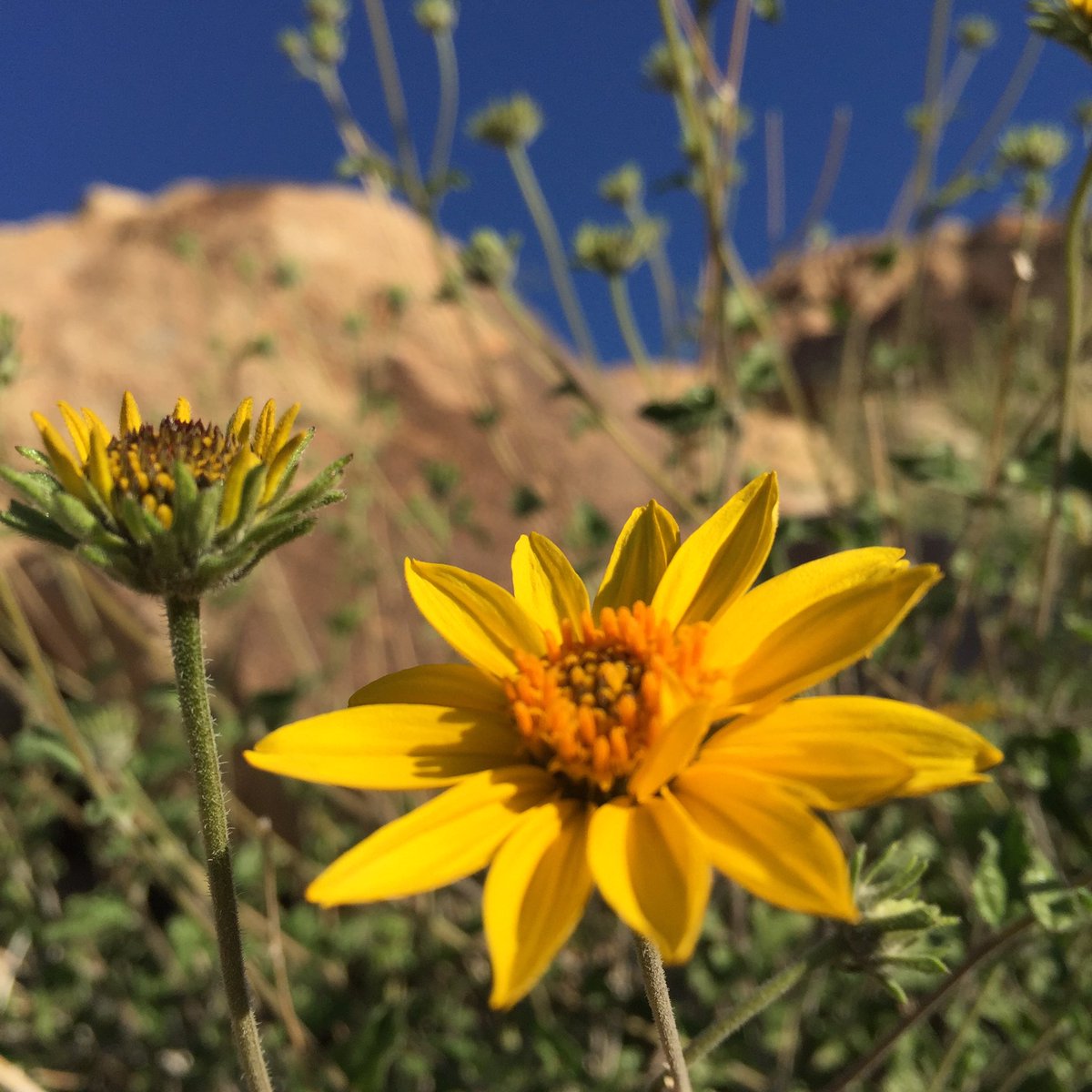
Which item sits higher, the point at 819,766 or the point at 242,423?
the point at 242,423

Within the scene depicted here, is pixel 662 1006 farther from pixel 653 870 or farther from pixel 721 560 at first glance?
pixel 721 560

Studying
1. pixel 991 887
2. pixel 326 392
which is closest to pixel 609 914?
pixel 991 887

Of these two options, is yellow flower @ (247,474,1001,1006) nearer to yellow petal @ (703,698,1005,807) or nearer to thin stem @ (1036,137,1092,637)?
yellow petal @ (703,698,1005,807)

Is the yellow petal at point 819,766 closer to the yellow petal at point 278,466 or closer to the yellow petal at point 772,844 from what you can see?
the yellow petal at point 772,844


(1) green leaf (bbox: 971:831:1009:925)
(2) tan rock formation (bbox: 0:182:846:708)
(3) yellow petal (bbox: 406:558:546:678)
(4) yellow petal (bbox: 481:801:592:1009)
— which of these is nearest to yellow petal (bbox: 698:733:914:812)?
(4) yellow petal (bbox: 481:801:592:1009)

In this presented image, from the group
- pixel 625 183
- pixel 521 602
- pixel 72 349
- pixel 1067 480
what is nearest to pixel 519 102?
pixel 625 183

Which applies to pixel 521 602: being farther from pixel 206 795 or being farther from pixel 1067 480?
pixel 1067 480

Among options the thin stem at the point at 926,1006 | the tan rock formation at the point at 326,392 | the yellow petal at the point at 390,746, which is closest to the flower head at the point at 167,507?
the yellow petal at the point at 390,746
